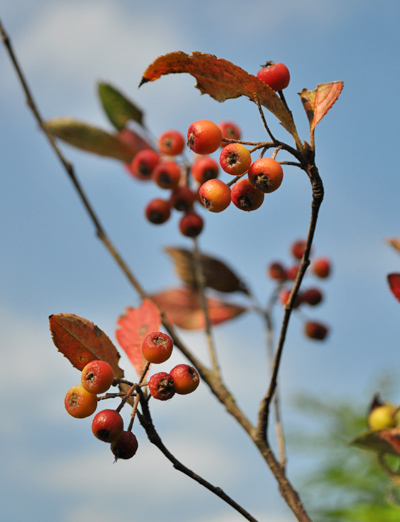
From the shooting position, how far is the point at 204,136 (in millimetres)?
1073

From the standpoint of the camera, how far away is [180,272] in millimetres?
2258

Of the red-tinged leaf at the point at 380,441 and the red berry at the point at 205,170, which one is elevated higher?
the red berry at the point at 205,170

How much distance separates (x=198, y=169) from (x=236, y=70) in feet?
2.33

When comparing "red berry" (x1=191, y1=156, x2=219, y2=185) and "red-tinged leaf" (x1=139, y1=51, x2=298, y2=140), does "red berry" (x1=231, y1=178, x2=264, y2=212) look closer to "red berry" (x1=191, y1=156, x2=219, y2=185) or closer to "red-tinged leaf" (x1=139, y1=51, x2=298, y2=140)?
"red-tinged leaf" (x1=139, y1=51, x2=298, y2=140)

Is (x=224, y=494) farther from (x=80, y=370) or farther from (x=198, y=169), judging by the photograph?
(x=198, y=169)

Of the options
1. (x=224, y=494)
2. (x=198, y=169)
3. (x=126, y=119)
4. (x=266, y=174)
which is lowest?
(x=224, y=494)

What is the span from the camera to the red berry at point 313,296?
2.26m

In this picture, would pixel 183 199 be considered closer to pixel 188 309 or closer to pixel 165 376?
pixel 188 309

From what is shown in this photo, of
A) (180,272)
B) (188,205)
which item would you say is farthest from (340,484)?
(188,205)

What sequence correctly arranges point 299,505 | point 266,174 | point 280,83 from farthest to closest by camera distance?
1. point 299,505
2. point 280,83
3. point 266,174

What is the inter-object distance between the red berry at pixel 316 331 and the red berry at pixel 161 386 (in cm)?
138

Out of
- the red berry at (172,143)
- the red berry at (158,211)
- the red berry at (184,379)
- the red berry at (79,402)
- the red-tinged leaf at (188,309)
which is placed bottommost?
the red berry at (79,402)

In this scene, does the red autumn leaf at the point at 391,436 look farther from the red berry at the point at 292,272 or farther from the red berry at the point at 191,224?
the red berry at the point at 292,272

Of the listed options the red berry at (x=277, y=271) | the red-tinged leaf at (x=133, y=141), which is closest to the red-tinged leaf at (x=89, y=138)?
the red-tinged leaf at (x=133, y=141)
